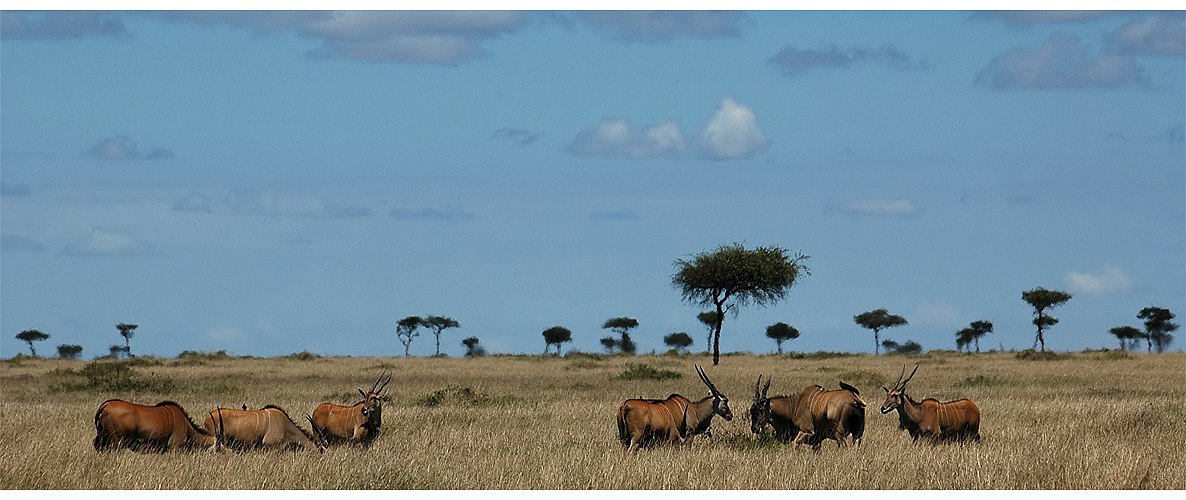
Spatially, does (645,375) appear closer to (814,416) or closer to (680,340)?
(814,416)

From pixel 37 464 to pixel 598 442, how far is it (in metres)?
6.96

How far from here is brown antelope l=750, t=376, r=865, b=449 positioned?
15.5m

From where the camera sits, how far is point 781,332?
101m

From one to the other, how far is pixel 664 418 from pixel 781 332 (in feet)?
285

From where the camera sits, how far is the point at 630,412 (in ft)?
50.2

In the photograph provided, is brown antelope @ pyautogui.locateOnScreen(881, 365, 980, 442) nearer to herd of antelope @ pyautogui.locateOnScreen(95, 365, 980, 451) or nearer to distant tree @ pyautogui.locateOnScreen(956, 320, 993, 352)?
herd of antelope @ pyautogui.locateOnScreen(95, 365, 980, 451)

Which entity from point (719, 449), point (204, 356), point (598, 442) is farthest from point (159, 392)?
point (204, 356)

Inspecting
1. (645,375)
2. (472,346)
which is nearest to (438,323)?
(472,346)

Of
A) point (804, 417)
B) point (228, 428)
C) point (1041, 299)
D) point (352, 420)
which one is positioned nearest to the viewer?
point (228, 428)

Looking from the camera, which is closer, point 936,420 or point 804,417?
point 804,417

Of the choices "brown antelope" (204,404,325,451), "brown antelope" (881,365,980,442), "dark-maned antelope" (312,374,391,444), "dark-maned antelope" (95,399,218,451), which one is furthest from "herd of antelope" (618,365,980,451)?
"dark-maned antelope" (95,399,218,451)

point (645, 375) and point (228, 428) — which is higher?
point (645, 375)

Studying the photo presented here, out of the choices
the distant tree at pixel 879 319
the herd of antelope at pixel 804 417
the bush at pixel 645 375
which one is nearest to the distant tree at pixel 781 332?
the distant tree at pixel 879 319

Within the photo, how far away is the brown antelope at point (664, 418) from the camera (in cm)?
1532
